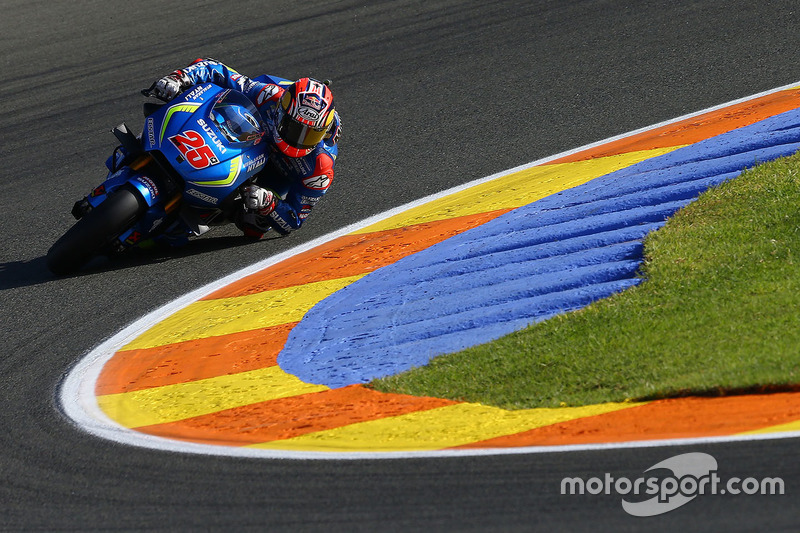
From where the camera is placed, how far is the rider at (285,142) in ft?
22.4

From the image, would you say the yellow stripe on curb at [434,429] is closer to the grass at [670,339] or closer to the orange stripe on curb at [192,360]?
the grass at [670,339]

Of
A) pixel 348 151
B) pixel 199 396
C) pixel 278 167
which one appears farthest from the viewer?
pixel 348 151

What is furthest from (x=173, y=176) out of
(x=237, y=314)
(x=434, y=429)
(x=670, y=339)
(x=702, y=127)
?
(x=702, y=127)

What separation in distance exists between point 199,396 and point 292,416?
2.08 ft

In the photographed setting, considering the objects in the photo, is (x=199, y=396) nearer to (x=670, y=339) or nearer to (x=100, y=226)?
(x=100, y=226)

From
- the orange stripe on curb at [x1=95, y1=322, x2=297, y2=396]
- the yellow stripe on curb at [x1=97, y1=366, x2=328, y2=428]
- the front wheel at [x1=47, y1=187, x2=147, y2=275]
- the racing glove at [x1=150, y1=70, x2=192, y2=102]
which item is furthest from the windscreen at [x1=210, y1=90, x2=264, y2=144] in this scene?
the yellow stripe on curb at [x1=97, y1=366, x2=328, y2=428]

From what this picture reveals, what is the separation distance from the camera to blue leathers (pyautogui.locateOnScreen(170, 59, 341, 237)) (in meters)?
7.16

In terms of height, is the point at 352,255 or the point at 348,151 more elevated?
the point at 348,151

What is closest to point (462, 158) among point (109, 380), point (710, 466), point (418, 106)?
point (418, 106)

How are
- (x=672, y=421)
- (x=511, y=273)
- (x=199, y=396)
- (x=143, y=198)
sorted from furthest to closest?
1. (x=143, y=198)
2. (x=511, y=273)
3. (x=199, y=396)
4. (x=672, y=421)

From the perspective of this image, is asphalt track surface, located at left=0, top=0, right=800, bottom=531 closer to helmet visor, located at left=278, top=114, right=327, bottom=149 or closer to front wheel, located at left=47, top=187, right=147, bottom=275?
front wheel, located at left=47, top=187, right=147, bottom=275

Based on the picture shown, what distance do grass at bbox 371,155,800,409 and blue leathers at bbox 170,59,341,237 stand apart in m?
2.55

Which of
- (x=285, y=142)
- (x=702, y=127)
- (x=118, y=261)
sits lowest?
(x=118, y=261)

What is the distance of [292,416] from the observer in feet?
15.6
